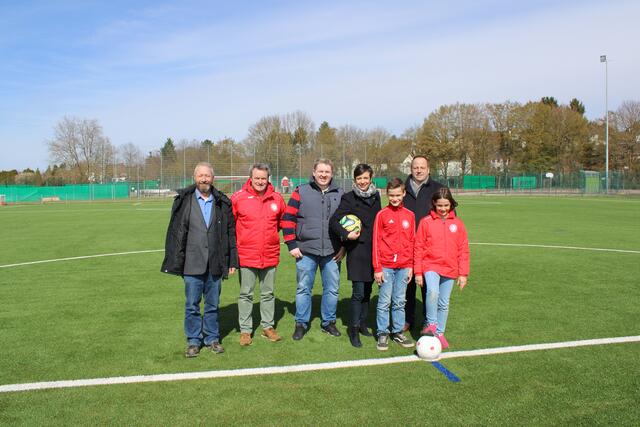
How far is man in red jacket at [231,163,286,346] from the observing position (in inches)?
210

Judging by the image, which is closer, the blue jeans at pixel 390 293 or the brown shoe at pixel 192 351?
the brown shoe at pixel 192 351

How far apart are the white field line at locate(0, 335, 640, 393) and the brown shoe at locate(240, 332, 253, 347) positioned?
719 mm

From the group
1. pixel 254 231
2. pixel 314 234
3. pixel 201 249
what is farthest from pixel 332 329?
pixel 201 249

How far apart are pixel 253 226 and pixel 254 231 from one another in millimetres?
56

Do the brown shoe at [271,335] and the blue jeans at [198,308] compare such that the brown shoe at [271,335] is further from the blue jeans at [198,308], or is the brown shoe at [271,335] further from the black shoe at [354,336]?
the black shoe at [354,336]

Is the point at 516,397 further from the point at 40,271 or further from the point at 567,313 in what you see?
the point at 40,271

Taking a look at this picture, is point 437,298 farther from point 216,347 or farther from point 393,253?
point 216,347

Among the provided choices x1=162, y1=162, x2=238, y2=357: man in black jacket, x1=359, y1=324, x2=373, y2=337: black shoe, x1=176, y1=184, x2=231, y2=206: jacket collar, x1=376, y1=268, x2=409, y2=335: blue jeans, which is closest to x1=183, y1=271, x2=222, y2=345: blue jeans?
x1=162, y1=162, x2=238, y2=357: man in black jacket

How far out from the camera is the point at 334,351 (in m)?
5.15

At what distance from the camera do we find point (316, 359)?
4.92 m

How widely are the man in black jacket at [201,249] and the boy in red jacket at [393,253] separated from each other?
1.54 m

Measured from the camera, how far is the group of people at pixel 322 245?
508 cm

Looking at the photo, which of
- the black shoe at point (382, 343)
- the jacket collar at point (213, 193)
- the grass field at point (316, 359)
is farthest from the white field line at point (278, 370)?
the jacket collar at point (213, 193)

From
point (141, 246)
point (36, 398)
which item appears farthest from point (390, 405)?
point (141, 246)
